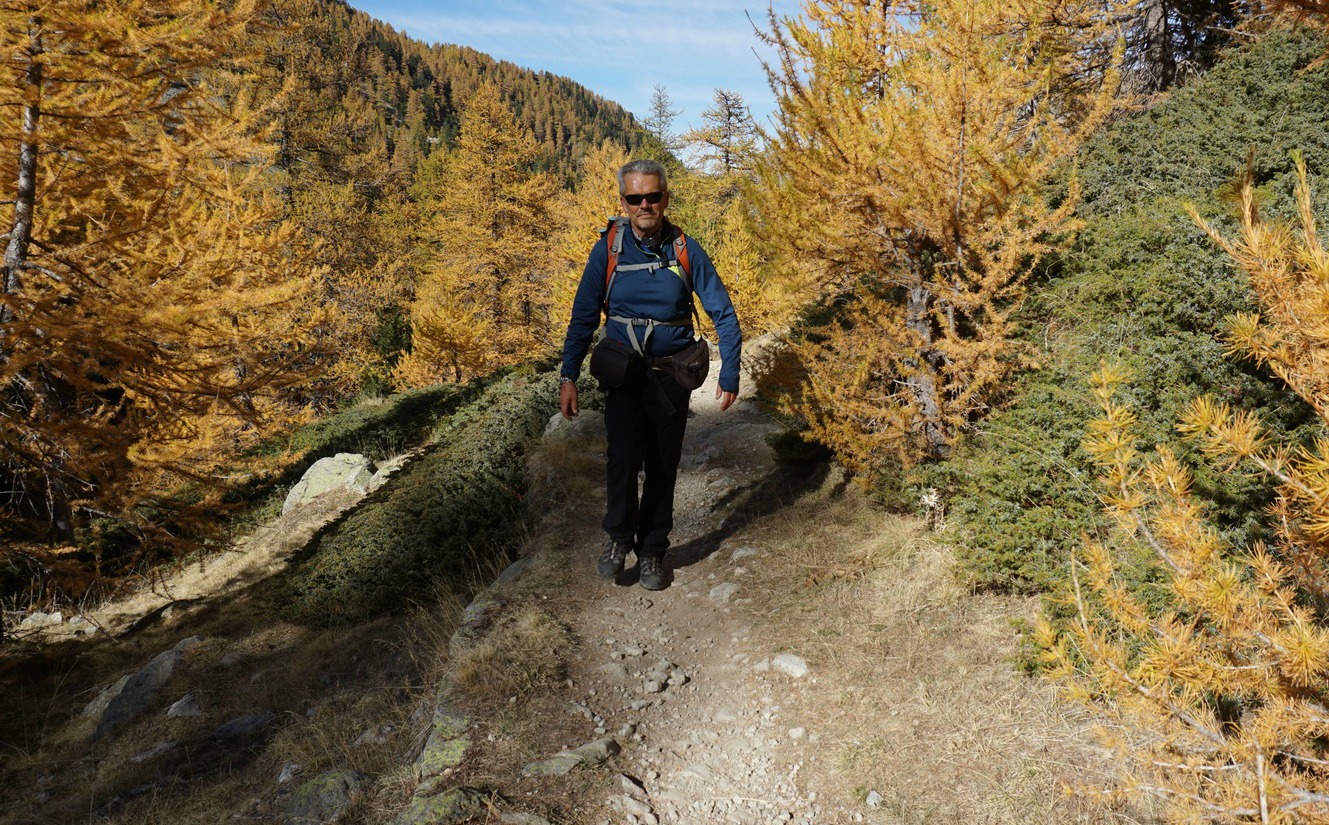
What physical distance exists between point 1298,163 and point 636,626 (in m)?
3.68

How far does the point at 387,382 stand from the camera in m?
24.6

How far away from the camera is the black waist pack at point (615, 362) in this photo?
148 inches

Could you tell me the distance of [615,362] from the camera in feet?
12.4

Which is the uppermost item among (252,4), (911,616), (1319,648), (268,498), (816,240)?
(252,4)

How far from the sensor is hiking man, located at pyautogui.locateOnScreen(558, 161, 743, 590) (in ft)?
12.2

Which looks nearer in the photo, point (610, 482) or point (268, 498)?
point (610, 482)

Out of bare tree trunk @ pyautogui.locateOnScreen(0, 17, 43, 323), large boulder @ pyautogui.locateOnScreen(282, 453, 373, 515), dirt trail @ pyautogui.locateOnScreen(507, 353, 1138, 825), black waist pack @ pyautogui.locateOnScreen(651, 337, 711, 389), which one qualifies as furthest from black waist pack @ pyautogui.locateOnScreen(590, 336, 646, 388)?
large boulder @ pyautogui.locateOnScreen(282, 453, 373, 515)

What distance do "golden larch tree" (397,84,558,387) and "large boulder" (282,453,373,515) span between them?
9.06 metres

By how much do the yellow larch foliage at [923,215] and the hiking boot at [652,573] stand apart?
1.70 meters

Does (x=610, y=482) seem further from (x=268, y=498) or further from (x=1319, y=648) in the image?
(x=268, y=498)

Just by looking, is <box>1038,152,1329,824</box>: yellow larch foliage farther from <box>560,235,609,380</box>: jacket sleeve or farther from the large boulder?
the large boulder

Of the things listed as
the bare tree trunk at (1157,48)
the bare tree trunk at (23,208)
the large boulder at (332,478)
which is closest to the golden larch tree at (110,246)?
the bare tree trunk at (23,208)

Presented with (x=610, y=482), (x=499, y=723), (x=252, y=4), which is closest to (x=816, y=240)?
(x=610, y=482)

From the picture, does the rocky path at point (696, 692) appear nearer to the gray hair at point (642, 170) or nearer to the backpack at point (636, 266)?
the backpack at point (636, 266)
